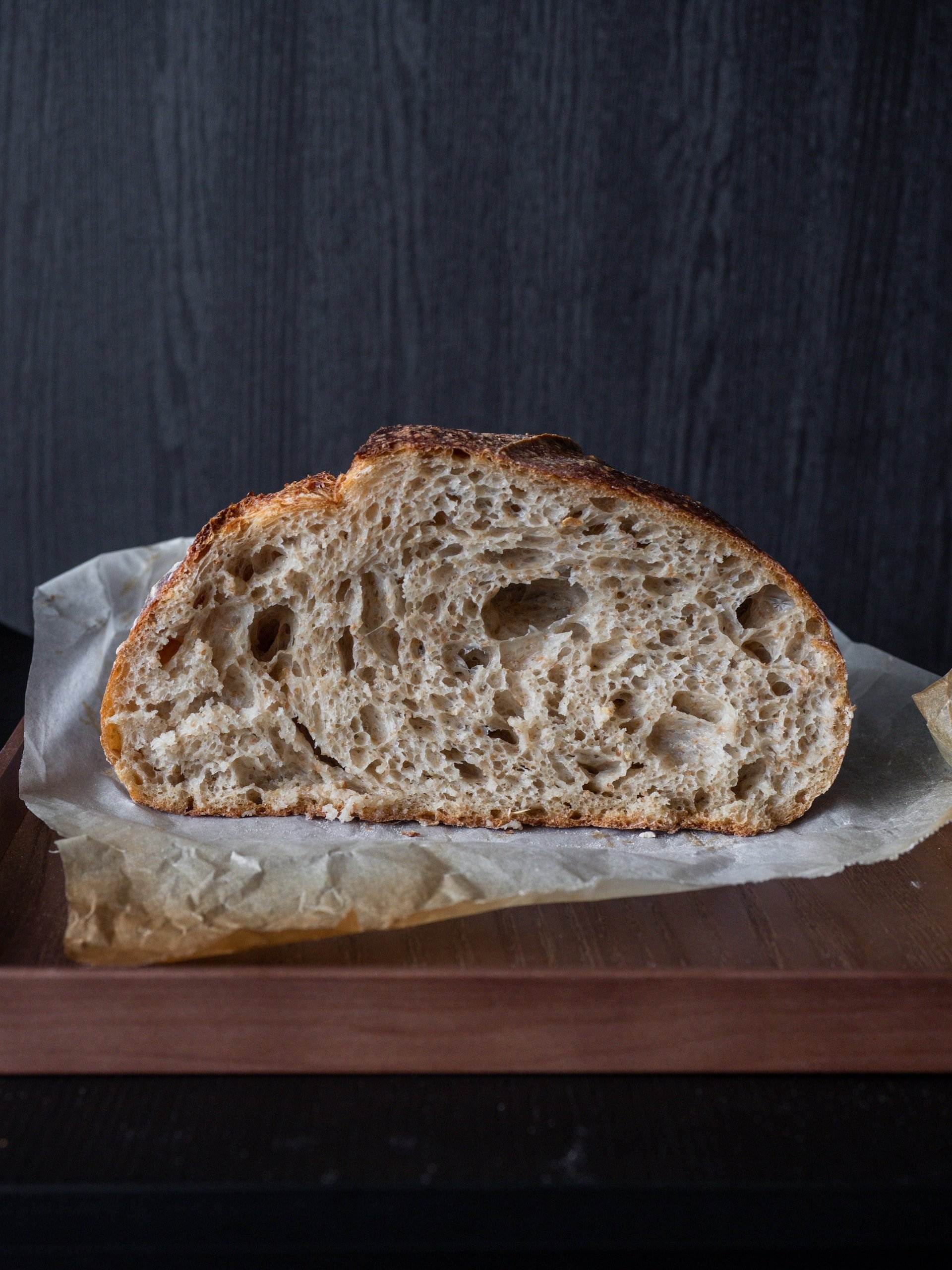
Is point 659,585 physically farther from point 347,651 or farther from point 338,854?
point 338,854

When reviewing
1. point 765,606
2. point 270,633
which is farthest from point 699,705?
point 270,633

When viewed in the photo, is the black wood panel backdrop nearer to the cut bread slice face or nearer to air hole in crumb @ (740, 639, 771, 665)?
the cut bread slice face

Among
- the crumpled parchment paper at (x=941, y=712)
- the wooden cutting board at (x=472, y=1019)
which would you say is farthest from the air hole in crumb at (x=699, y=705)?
the wooden cutting board at (x=472, y=1019)

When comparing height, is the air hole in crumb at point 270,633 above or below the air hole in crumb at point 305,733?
above

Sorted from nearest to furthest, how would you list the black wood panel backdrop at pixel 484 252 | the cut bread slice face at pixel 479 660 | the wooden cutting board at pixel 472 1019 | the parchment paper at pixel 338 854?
the wooden cutting board at pixel 472 1019 < the parchment paper at pixel 338 854 < the cut bread slice face at pixel 479 660 < the black wood panel backdrop at pixel 484 252

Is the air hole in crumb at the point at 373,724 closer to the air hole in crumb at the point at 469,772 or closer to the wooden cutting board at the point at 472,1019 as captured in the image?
the air hole in crumb at the point at 469,772

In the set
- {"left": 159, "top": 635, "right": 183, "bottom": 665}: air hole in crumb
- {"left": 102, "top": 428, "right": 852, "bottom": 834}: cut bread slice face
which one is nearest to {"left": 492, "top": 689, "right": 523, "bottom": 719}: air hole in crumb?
{"left": 102, "top": 428, "right": 852, "bottom": 834}: cut bread slice face
